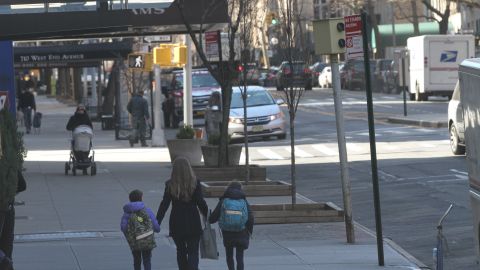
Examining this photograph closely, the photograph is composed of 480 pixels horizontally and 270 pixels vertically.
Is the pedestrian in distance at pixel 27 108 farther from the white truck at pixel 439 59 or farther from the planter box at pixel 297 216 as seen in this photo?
the planter box at pixel 297 216

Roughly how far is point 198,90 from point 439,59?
11412 millimetres

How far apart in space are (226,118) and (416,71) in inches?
1163

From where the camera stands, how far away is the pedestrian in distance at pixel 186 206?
11.1 metres

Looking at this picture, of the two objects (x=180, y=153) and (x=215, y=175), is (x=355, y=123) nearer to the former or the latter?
(x=180, y=153)

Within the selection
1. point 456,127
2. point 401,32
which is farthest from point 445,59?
point 401,32

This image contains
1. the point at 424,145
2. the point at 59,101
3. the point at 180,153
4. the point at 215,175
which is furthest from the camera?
the point at 59,101

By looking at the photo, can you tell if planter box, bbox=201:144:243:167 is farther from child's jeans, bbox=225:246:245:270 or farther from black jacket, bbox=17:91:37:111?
black jacket, bbox=17:91:37:111

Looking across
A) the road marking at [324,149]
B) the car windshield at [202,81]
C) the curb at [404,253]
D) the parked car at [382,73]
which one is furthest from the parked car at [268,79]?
the curb at [404,253]

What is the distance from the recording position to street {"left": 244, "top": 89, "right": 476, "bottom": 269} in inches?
584

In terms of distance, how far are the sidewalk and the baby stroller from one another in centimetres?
26

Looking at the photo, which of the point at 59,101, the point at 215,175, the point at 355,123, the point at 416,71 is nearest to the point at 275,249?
the point at 215,175

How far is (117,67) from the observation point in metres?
41.1

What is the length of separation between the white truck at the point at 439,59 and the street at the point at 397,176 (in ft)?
21.7

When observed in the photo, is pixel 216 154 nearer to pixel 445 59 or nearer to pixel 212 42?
pixel 212 42
